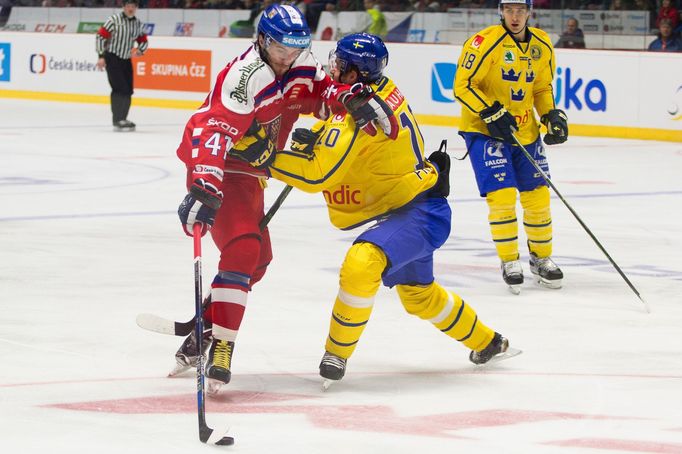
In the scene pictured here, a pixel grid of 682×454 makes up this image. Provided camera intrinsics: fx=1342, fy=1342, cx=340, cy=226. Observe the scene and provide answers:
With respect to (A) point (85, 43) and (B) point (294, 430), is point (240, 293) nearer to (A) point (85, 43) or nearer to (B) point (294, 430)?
(B) point (294, 430)

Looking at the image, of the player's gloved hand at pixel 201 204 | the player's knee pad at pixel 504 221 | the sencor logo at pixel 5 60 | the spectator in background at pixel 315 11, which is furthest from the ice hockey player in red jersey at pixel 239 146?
the sencor logo at pixel 5 60

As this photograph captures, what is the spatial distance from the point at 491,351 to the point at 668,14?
1034cm

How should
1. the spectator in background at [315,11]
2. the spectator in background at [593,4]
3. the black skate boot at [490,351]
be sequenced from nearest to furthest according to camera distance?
the black skate boot at [490,351] → the spectator in background at [593,4] → the spectator in background at [315,11]

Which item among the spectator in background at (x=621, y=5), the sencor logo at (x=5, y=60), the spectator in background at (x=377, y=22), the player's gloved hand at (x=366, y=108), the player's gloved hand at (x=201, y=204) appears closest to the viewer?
the player's gloved hand at (x=201, y=204)

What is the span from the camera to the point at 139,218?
8.13 m

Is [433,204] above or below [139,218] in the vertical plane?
above

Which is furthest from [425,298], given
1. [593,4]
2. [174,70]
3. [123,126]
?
[174,70]

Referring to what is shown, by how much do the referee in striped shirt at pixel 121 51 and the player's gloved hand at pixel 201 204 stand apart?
35.4 feet

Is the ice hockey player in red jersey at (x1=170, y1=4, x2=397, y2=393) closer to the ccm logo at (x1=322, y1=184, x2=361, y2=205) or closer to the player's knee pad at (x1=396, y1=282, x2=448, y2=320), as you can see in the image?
the ccm logo at (x1=322, y1=184, x2=361, y2=205)

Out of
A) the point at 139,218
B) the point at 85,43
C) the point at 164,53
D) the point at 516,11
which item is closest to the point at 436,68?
the point at 164,53

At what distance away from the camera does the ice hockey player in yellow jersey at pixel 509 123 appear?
630 centimetres

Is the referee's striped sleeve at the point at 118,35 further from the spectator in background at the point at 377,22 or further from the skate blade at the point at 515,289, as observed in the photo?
the skate blade at the point at 515,289

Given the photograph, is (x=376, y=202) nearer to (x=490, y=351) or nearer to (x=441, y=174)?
(x=441, y=174)

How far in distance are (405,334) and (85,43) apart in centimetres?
1446
